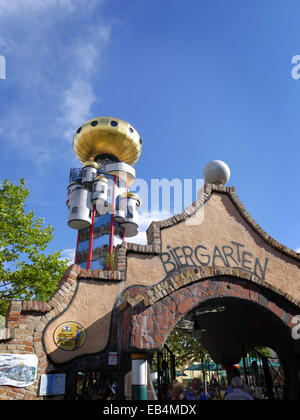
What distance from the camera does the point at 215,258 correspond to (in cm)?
814

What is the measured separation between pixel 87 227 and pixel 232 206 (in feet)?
69.3

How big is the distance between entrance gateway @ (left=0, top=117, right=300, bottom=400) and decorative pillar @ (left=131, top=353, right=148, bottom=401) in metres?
0.02

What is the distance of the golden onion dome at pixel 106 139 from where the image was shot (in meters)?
28.3

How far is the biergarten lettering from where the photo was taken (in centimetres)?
774

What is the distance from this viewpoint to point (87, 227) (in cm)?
2861

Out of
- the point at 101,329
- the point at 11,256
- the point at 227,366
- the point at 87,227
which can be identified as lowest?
the point at 227,366

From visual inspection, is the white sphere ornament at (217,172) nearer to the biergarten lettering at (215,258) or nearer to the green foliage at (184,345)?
the biergarten lettering at (215,258)

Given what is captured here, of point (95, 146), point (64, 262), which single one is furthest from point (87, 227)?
point (64, 262)

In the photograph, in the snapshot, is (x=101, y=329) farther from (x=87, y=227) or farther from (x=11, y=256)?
(x=87, y=227)

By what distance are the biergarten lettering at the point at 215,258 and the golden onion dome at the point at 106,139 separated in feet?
72.6

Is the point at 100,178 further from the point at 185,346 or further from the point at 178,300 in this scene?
the point at 178,300

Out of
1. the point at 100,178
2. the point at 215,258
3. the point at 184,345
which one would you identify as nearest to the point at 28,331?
the point at 215,258

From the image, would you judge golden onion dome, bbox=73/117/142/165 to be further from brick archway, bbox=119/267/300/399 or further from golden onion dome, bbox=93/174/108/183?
brick archway, bbox=119/267/300/399

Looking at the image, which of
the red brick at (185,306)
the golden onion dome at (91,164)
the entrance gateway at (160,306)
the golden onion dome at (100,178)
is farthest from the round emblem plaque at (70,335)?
the golden onion dome at (91,164)
